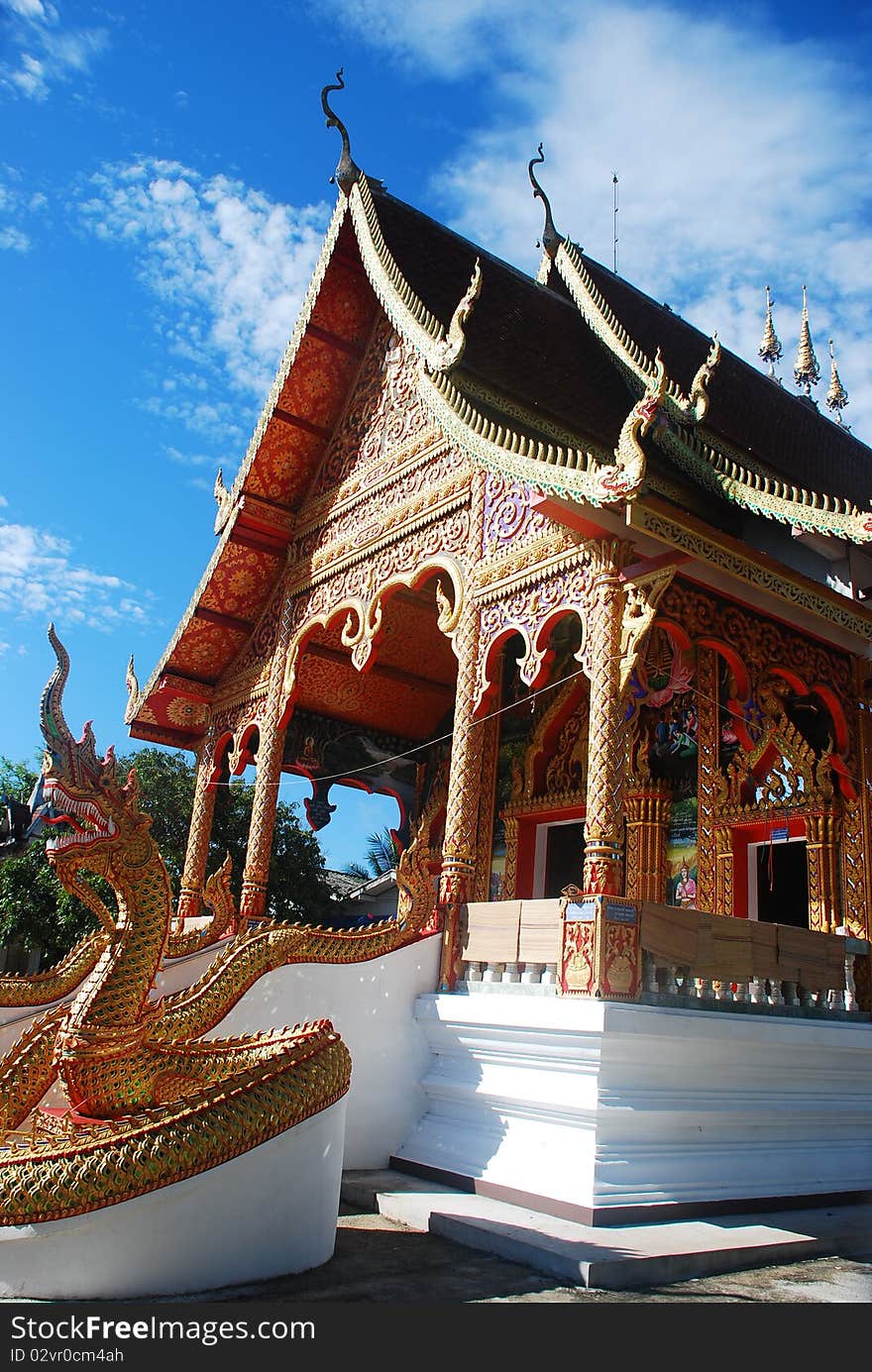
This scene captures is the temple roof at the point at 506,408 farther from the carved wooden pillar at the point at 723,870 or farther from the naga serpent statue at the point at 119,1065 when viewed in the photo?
the naga serpent statue at the point at 119,1065

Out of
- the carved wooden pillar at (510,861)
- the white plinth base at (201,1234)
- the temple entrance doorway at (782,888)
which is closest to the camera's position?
the white plinth base at (201,1234)

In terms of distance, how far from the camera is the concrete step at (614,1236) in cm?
351

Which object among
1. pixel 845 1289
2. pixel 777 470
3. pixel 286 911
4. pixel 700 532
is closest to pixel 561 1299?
pixel 845 1289

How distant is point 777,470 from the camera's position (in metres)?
7.50

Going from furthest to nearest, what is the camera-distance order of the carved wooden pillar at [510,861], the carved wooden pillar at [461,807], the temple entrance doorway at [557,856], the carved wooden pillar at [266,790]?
the carved wooden pillar at [510,861] < the temple entrance doorway at [557,856] < the carved wooden pillar at [266,790] < the carved wooden pillar at [461,807]

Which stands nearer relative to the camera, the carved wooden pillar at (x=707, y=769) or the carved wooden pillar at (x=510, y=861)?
the carved wooden pillar at (x=707, y=769)

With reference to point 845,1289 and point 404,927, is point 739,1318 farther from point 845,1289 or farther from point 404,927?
point 404,927

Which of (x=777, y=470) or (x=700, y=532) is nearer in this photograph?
(x=700, y=532)

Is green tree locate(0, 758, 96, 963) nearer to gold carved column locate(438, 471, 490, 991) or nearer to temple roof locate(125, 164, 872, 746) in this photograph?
temple roof locate(125, 164, 872, 746)

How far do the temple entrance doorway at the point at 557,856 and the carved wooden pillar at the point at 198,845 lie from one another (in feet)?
9.11

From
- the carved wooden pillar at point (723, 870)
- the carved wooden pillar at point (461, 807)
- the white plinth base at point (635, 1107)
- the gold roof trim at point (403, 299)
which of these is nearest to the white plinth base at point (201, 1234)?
the white plinth base at point (635, 1107)

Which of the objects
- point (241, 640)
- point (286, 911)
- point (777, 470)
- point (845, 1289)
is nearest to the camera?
point (845, 1289)

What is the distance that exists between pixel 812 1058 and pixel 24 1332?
3897 mm

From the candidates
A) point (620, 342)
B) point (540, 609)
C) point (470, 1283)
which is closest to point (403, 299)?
point (620, 342)
